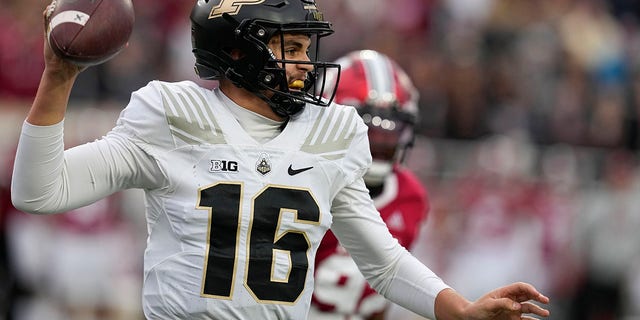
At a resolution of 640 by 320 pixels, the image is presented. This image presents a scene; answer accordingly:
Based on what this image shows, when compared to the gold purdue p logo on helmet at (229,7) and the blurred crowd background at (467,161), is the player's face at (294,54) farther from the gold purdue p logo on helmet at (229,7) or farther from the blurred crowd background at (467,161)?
the blurred crowd background at (467,161)

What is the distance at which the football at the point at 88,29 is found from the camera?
2.96 meters

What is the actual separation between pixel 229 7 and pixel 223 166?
0.48m

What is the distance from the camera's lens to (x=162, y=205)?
10.8 ft

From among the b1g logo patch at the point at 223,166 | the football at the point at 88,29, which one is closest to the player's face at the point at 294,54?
the b1g logo patch at the point at 223,166

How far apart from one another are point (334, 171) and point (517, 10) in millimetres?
8686

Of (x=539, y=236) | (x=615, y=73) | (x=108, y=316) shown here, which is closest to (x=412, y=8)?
(x=615, y=73)

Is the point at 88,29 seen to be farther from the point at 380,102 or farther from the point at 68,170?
the point at 380,102

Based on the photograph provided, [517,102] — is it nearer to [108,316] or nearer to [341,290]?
[108,316]

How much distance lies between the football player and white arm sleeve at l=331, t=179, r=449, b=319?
1225mm

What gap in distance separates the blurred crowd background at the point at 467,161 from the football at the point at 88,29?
18.5ft

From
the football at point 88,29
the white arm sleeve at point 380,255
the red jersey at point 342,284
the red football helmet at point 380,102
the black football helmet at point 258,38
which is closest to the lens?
the football at point 88,29

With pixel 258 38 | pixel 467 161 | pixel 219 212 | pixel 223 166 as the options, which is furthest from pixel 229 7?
pixel 467 161

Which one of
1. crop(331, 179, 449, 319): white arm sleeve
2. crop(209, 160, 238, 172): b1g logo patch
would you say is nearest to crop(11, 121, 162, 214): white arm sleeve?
crop(209, 160, 238, 172): b1g logo patch

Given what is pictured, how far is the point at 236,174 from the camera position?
3283 mm
